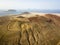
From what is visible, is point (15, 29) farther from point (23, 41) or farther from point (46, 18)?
point (46, 18)

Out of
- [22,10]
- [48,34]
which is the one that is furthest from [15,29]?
[22,10]

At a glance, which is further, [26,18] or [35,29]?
[26,18]

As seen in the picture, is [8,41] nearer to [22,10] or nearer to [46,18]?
[46,18]

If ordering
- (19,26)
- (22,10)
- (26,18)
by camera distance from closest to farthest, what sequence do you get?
(19,26) < (26,18) < (22,10)

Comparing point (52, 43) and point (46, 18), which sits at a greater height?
point (46, 18)

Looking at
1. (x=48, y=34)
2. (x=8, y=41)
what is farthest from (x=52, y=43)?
(x=8, y=41)

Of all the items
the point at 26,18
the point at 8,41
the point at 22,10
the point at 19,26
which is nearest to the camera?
the point at 8,41
